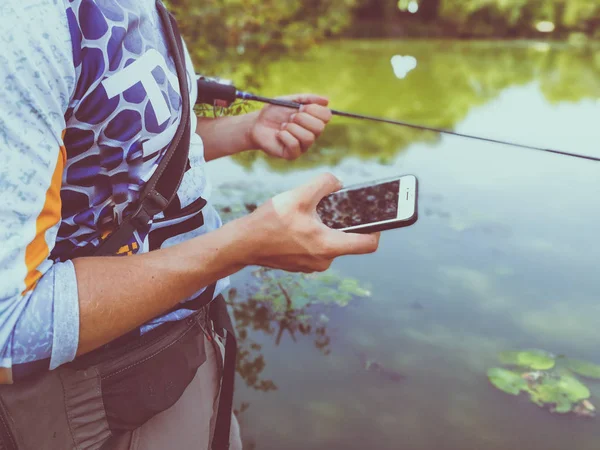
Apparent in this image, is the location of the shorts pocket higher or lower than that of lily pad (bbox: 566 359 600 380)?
higher

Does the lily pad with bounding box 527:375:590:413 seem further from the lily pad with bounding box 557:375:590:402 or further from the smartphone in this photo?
the smartphone

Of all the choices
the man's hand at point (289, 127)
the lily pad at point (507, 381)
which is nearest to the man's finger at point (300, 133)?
the man's hand at point (289, 127)

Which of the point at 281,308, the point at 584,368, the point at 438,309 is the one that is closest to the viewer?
the point at 584,368

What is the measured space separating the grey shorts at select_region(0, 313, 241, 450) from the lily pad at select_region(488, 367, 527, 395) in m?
Answer: 1.92

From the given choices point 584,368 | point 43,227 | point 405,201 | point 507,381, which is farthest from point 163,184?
point 584,368

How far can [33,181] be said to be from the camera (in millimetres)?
605

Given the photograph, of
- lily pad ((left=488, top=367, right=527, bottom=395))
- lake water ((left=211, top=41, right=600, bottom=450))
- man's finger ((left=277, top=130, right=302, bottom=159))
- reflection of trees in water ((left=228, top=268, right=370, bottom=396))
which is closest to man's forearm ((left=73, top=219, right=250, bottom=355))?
man's finger ((left=277, top=130, right=302, bottom=159))

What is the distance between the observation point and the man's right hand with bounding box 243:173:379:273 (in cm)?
80

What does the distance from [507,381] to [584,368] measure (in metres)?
0.39

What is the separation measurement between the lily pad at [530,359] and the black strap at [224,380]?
79.4 inches

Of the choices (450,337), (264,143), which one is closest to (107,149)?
(264,143)

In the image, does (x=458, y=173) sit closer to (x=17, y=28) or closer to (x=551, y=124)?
(x=551, y=124)

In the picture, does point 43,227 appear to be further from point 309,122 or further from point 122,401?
point 309,122

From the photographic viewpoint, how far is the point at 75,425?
0.80 m
